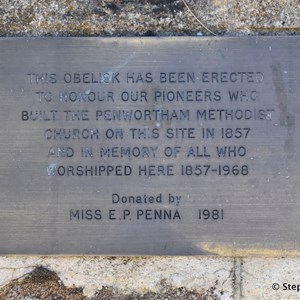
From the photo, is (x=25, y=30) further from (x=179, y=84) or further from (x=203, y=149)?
(x=203, y=149)

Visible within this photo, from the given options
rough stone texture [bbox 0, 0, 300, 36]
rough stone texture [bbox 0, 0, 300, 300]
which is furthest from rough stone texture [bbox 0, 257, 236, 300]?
rough stone texture [bbox 0, 0, 300, 36]

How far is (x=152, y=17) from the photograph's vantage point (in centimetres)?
193

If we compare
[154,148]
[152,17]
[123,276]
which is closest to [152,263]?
[123,276]

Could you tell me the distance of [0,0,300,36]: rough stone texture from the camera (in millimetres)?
1925

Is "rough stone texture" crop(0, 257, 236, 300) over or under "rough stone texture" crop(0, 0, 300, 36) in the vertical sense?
under

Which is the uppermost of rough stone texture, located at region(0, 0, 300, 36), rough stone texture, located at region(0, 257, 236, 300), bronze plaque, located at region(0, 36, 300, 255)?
rough stone texture, located at region(0, 0, 300, 36)

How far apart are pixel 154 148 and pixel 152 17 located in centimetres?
46

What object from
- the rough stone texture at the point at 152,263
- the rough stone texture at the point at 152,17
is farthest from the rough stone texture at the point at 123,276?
the rough stone texture at the point at 152,17

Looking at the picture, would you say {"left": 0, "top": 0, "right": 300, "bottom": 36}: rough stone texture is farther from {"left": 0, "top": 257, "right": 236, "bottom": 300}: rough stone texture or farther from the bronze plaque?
{"left": 0, "top": 257, "right": 236, "bottom": 300}: rough stone texture

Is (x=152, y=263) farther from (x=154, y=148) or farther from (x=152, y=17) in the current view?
(x=152, y=17)

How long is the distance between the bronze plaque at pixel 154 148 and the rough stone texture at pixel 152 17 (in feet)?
0.21

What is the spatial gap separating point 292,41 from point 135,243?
2.88 feet

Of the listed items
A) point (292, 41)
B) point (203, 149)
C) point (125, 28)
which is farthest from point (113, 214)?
point (292, 41)

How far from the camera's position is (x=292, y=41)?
188cm
